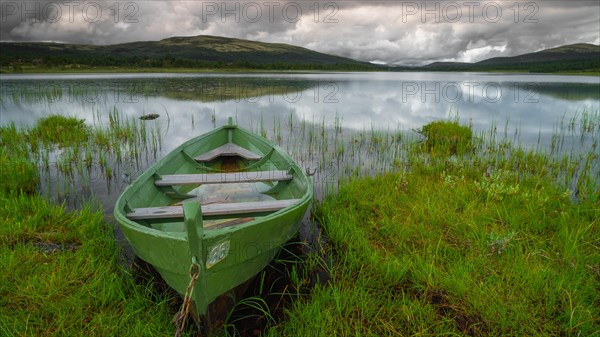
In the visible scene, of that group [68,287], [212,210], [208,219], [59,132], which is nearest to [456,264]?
[212,210]

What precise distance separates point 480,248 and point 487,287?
0.97 m

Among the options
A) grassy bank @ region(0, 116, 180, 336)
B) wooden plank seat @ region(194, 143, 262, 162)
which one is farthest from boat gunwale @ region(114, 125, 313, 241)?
grassy bank @ region(0, 116, 180, 336)

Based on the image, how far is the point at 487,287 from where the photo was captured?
3.96 meters

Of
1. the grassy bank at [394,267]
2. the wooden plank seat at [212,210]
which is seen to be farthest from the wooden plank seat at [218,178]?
the wooden plank seat at [212,210]

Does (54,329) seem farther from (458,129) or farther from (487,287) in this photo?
(458,129)

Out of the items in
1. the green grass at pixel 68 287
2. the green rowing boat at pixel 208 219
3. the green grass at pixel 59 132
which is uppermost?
the green grass at pixel 59 132

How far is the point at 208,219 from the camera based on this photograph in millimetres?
4855

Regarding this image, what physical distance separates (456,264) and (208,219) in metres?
3.39

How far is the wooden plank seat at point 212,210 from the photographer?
4.52 metres

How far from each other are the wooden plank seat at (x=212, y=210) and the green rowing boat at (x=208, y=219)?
0.01 metres

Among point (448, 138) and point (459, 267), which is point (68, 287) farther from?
point (448, 138)

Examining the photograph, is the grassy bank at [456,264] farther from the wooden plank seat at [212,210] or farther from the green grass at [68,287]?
the green grass at [68,287]

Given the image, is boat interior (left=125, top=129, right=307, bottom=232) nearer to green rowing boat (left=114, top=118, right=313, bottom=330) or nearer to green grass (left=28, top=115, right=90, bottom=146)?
green rowing boat (left=114, top=118, right=313, bottom=330)

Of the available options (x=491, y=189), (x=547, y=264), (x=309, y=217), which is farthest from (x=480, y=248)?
(x=309, y=217)
